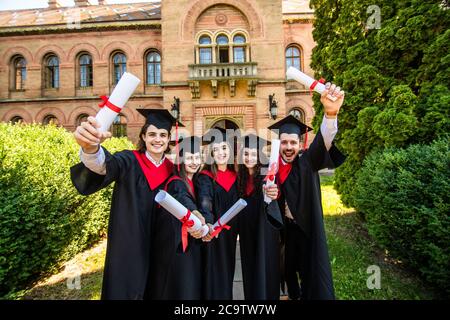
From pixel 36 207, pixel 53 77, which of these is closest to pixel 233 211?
pixel 36 207

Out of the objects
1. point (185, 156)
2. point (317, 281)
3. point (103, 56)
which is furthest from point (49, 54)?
point (317, 281)

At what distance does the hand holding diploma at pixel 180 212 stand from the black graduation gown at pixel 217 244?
390 mm

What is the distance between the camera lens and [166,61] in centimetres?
1478

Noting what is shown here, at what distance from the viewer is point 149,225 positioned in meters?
2.51

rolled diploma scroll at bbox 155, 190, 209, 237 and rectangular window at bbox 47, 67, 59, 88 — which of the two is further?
rectangular window at bbox 47, 67, 59, 88

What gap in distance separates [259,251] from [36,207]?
330 centimetres

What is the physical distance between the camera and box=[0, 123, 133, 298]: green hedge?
344cm

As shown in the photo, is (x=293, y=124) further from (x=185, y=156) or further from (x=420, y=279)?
(x=420, y=279)

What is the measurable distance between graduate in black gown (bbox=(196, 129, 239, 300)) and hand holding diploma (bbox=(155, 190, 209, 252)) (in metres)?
0.34

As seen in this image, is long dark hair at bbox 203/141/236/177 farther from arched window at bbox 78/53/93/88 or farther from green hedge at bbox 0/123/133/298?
arched window at bbox 78/53/93/88

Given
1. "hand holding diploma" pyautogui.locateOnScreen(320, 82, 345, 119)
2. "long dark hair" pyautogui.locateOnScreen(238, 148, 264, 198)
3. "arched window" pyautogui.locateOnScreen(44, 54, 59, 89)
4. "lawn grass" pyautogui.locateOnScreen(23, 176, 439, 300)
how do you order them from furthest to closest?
"arched window" pyautogui.locateOnScreen(44, 54, 59, 89)
"lawn grass" pyautogui.locateOnScreen(23, 176, 439, 300)
"long dark hair" pyautogui.locateOnScreen(238, 148, 264, 198)
"hand holding diploma" pyautogui.locateOnScreen(320, 82, 345, 119)

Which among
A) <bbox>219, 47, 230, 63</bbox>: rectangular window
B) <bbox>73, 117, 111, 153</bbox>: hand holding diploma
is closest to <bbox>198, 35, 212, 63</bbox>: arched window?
<bbox>219, 47, 230, 63</bbox>: rectangular window

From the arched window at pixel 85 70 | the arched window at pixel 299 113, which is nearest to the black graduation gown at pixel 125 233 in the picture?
the arched window at pixel 299 113

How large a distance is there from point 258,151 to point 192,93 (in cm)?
1231
